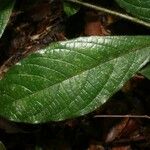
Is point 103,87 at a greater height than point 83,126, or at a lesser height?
greater

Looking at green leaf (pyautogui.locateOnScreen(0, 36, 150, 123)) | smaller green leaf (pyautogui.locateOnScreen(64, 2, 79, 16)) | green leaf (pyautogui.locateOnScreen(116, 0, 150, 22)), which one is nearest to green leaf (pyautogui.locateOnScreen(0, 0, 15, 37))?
smaller green leaf (pyautogui.locateOnScreen(64, 2, 79, 16))

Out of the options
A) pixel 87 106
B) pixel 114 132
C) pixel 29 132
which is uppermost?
pixel 87 106

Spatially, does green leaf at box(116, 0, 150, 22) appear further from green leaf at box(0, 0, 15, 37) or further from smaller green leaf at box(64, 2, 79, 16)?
green leaf at box(0, 0, 15, 37)

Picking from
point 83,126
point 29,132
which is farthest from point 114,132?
point 29,132

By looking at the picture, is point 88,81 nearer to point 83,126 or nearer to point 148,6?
point 148,6

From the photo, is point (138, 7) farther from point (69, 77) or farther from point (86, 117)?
point (86, 117)

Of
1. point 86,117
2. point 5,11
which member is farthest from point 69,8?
point 86,117
